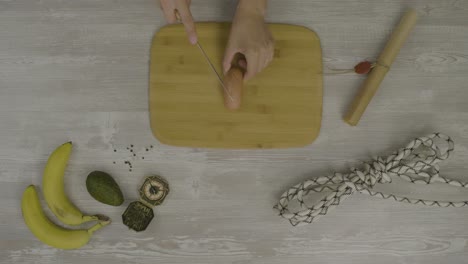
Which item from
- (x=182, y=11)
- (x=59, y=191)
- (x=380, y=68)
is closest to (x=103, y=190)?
(x=59, y=191)

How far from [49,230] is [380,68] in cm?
70

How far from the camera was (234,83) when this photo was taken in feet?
2.40

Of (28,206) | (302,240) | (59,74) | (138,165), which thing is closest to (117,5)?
(59,74)

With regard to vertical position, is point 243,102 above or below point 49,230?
above

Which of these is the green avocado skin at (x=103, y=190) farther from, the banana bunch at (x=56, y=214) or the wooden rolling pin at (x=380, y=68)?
the wooden rolling pin at (x=380, y=68)

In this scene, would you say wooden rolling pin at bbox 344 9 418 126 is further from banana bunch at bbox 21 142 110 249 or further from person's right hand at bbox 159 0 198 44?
banana bunch at bbox 21 142 110 249

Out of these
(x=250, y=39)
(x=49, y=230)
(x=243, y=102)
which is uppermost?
(x=250, y=39)

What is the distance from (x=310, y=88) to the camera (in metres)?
0.79

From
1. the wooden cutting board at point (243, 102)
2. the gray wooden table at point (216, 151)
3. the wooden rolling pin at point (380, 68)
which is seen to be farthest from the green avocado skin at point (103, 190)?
the wooden rolling pin at point (380, 68)

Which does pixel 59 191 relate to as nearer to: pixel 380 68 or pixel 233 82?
pixel 233 82

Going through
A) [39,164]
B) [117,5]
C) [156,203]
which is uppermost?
[117,5]

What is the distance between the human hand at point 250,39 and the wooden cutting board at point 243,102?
0.04 metres

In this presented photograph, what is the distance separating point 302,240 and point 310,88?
0.30 meters

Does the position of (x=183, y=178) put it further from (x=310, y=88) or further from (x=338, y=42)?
(x=338, y=42)
